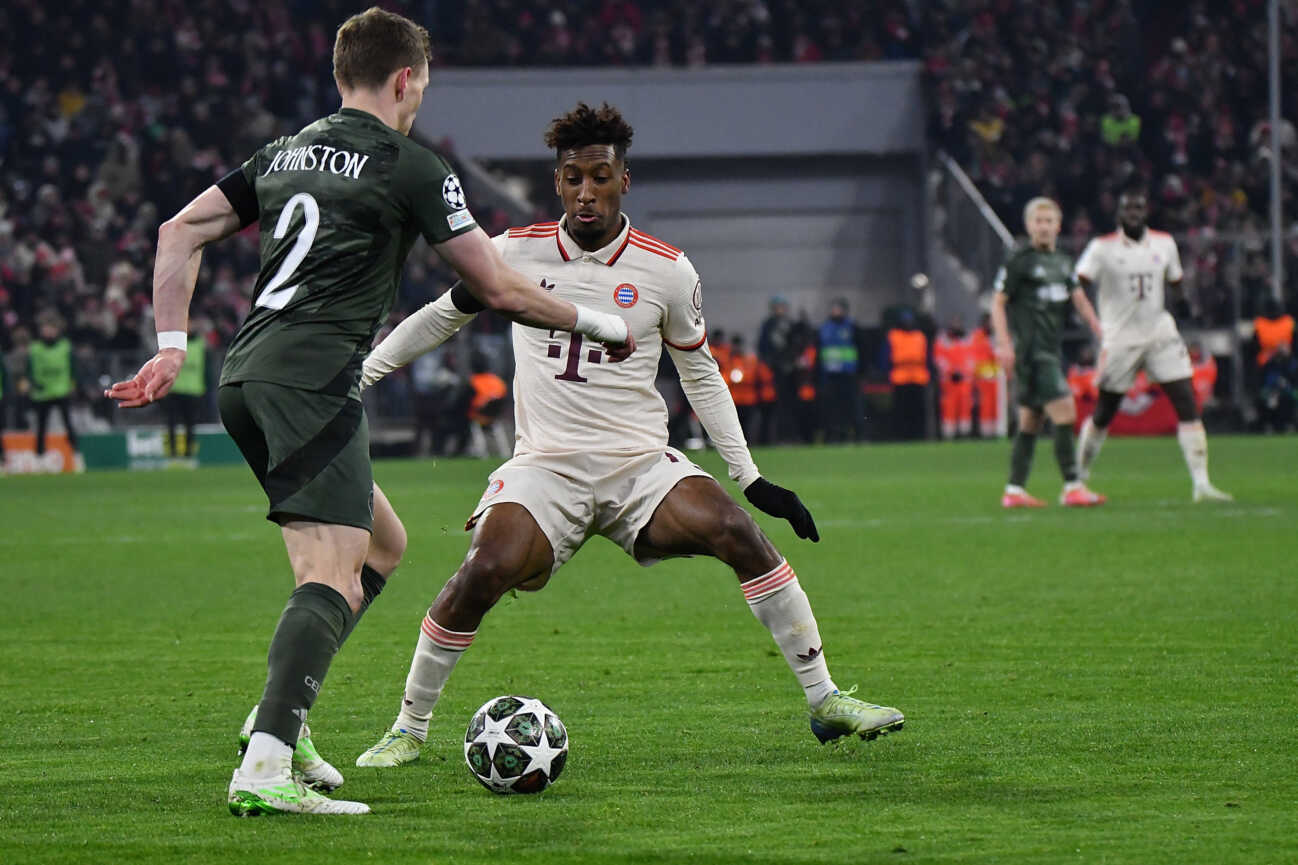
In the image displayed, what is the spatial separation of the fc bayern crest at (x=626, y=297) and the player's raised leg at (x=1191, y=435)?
9.30 m

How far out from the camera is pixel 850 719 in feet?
18.6

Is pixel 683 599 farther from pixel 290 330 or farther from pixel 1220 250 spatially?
pixel 1220 250

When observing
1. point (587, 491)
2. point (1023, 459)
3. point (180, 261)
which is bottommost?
point (1023, 459)

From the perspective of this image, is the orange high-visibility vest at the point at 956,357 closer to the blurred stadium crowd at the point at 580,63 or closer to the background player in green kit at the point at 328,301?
the blurred stadium crowd at the point at 580,63

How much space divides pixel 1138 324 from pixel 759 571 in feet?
32.1

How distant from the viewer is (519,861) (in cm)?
431

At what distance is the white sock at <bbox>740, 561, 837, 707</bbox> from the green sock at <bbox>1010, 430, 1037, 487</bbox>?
920cm

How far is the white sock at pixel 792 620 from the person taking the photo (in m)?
5.80

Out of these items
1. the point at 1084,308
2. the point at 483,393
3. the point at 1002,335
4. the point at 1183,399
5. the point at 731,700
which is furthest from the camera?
the point at 483,393

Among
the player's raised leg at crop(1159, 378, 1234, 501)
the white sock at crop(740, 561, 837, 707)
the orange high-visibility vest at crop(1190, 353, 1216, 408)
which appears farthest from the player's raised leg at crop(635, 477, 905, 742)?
the orange high-visibility vest at crop(1190, 353, 1216, 408)

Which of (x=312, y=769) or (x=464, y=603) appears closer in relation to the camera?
(x=312, y=769)

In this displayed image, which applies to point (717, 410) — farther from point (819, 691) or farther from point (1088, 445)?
point (1088, 445)

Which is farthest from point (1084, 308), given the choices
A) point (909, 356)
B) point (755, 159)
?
point (755, 159)

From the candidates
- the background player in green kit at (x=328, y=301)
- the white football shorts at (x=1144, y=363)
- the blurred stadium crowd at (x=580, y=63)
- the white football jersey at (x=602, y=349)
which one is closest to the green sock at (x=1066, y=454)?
the white football shorts at (x=1144, y=363)
